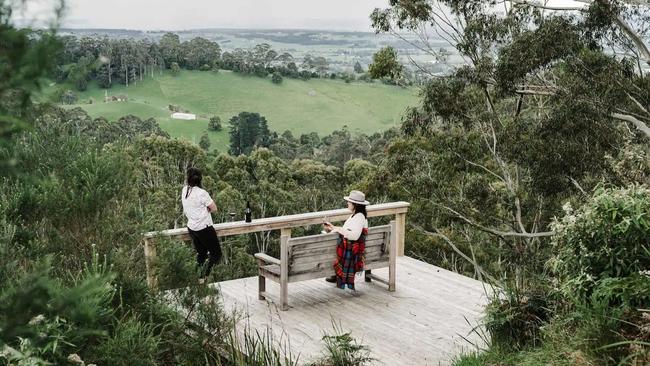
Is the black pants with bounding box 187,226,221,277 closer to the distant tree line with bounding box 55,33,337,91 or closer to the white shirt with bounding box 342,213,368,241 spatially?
the white shirt with bounding box 342,213,368,241

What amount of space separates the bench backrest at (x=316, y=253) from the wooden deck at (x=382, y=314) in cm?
33

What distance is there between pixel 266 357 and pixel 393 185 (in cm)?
1336

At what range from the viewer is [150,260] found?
236 inches

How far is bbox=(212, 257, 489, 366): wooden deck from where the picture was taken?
591 cm

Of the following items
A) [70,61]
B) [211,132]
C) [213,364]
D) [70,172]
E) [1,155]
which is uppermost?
[70,61]

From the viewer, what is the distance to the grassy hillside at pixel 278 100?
55.7 meters

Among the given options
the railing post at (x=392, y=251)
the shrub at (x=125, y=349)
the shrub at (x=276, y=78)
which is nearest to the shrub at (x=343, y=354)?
the shrub at (x=125, y=349)

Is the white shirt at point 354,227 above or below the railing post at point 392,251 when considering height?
above

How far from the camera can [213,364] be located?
17.4ft

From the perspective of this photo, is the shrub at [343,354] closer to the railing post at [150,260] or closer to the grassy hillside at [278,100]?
the railing post at [150,260]

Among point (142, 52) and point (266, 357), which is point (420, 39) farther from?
point (142, 52)

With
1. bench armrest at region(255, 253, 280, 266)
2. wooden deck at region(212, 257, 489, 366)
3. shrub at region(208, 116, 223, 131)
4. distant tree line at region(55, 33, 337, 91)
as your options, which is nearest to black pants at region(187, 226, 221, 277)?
wooden deck at region(212, 257, 489, 366)

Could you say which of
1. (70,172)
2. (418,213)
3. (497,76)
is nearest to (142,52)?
(418,213)

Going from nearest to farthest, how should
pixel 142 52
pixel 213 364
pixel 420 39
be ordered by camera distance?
pixel 213 364, pixel 420 39, pixel 142 52
